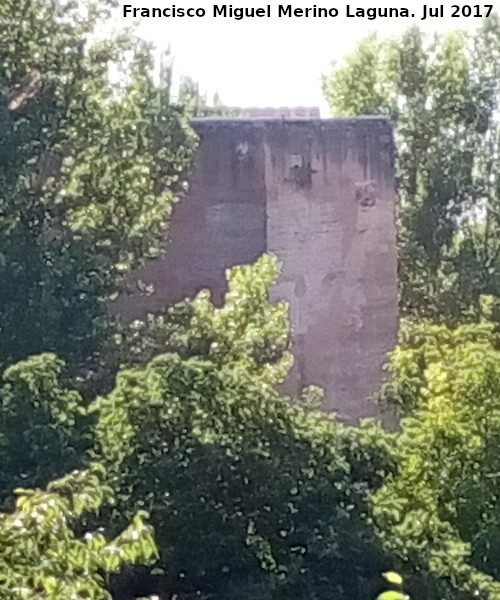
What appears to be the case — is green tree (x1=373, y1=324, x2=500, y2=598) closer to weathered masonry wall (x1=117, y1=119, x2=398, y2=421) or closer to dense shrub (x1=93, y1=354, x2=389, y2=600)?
dense shrub (x1=93, y1=354, x2=389, y2=600)

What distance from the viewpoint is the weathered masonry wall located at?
14.9m

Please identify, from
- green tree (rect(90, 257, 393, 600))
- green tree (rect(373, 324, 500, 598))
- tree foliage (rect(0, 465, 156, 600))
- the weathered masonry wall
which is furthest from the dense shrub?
the weathered masonry wall

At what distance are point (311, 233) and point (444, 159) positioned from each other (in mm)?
3506

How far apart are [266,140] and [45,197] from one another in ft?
13.4

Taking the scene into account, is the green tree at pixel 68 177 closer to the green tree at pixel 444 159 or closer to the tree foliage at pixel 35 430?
the tree foliage at pixel 35 430

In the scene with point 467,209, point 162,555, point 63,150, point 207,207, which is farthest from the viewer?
point 467,209

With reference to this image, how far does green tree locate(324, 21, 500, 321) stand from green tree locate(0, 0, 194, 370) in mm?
6521

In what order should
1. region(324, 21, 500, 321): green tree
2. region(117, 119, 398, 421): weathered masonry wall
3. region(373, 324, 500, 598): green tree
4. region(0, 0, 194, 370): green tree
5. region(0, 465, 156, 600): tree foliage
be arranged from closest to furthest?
1. region(0, 465, 156, 600): tree foliage
2. region(373, 324, 500, 598): green tree
3. region(0, 0, 194, 370): green tree
4. region(117, 119, 398, 421): weathered masonry wall
5. region(324, 21, 500, 321): green tree

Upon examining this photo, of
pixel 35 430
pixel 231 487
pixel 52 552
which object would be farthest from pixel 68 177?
pixel 52 552

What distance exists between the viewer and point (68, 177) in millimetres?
11570

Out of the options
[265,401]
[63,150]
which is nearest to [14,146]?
[63,150]

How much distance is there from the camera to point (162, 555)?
8.08 metres

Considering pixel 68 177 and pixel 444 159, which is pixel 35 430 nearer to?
pixel 68 177

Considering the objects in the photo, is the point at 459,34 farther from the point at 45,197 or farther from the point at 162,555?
the point at 162,555
